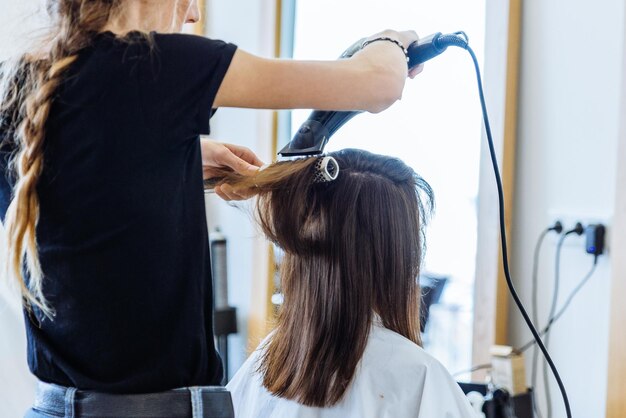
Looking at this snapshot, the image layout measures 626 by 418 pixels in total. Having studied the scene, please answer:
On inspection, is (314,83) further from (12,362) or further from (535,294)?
(12,362)

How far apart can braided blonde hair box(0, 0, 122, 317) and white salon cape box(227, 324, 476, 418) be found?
20.9 inches

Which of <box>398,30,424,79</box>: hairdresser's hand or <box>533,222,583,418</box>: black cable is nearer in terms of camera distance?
<box>398,30,424,79</box>: hairdresser's hand

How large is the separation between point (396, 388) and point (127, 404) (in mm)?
471

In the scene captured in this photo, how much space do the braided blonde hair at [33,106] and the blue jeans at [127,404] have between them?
11cm

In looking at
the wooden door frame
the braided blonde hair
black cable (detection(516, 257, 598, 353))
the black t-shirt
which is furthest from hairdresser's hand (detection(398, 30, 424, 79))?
black cable (detection(516, 257, 598, 353))

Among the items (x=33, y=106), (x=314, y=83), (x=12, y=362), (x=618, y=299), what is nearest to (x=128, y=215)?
(x=33, y=106)

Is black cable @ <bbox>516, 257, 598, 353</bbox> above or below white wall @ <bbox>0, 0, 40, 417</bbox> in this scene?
above

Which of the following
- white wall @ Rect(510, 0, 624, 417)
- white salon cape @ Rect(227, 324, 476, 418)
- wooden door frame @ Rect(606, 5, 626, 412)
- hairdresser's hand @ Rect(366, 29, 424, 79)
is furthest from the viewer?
white wall @ Rect(510, 0, 624, 417)

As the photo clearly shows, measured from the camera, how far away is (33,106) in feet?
2.71

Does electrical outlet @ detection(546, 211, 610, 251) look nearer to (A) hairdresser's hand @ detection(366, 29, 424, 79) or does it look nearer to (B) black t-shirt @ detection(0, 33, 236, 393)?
(A) hairdresser's hand @ detection(366, 29, 424, 79)

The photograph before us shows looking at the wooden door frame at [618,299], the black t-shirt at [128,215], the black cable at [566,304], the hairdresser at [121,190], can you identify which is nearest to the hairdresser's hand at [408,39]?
the hairdresser at [121,190]

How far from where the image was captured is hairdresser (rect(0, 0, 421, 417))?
825 millimetres

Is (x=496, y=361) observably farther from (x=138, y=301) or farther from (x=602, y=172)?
(x=138, y=301)

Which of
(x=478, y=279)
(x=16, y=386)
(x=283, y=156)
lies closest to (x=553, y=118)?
(x=478, y=279)
